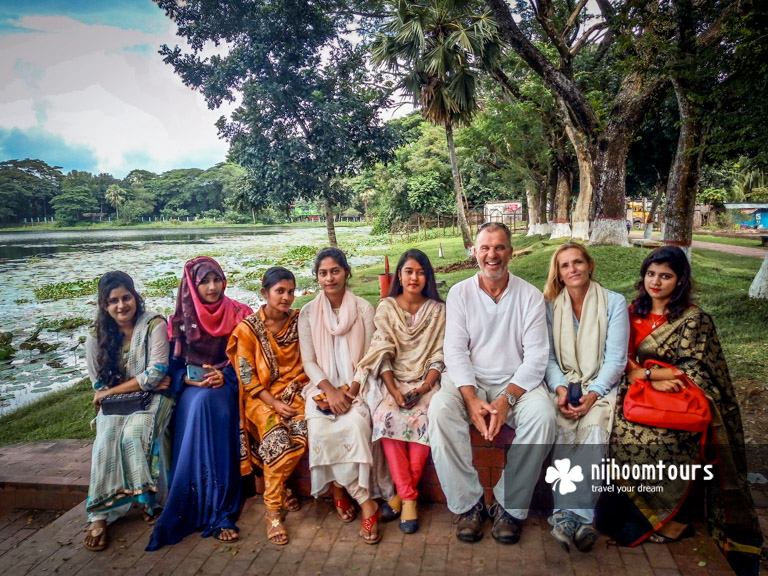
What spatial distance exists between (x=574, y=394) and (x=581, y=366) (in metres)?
0.20

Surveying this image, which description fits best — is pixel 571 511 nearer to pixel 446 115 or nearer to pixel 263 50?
pixel 263 50

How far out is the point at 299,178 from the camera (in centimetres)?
589

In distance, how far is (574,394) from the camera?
8.14 ft

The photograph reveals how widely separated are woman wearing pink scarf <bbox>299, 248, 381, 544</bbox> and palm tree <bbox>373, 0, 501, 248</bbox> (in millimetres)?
5639

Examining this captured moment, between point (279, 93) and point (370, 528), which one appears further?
point (279, 93)

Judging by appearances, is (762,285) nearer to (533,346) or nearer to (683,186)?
(683,186)

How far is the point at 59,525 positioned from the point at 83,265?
24.0 feet

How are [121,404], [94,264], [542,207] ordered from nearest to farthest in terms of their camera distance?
1. [121,404]
2. [94,264]
3. [542,207]

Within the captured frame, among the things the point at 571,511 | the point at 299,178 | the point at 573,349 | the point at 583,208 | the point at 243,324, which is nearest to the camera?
the point at 571,511

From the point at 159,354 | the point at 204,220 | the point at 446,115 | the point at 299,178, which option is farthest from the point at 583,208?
the point at 159,354

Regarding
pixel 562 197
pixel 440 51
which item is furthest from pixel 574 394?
pixel 562 197

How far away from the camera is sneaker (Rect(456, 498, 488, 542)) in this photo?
2293 mm

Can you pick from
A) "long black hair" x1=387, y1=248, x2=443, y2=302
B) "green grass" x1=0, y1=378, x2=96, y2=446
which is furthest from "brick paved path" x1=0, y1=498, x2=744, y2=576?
"green grass" x1=0, y1=378, x2=96, y2=446

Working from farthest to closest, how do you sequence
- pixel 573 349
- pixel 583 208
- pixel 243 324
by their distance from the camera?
pixel 583 208 → pixel 243 324 → pixel 573 349
